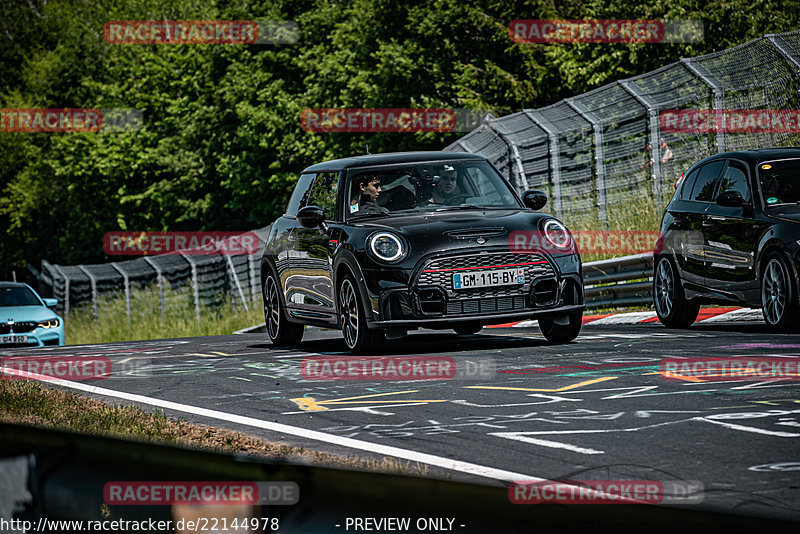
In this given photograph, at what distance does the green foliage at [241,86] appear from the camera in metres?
35.7

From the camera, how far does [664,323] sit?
43.9ft

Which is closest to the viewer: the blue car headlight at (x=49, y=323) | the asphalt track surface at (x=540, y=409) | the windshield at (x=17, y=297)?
the asphalt track surface at (x=540, y=409)

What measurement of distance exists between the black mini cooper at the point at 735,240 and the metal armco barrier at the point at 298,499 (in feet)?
27.1

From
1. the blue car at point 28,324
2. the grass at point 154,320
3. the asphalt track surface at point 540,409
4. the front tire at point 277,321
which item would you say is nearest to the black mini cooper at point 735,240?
the asphalt track surface at point 540,409

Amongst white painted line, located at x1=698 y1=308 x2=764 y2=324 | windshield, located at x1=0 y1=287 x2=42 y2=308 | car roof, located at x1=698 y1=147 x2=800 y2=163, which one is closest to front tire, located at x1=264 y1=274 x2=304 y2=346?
white painted line, located at x1=698 y1=308 x2=764 y2=324

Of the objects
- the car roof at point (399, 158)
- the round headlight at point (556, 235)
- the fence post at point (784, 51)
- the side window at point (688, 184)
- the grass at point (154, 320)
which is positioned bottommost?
the grass at point (154, 320)

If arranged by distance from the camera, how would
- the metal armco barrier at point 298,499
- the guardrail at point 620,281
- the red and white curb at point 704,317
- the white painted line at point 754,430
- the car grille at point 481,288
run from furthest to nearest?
1. the guardrail at point 620,281
2. the red and white curb at point 704,317
3. the car grille at point 481,288
4. the white painted line at point 754,430
5. the metal armco barrier at point 298,499

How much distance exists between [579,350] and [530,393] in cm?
268

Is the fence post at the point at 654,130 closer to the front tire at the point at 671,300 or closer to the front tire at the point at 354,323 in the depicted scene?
the front tire at the point at 671,300

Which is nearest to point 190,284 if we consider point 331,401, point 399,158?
point 399,158

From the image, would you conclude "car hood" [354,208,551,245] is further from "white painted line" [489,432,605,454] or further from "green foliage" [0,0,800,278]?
"green foliage" [0,0,800,278]

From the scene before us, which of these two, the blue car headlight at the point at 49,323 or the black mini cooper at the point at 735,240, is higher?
the black mini cooper at the point at 735,240

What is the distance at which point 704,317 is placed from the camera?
14.2 metres

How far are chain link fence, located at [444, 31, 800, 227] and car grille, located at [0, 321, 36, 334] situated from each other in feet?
27.1
